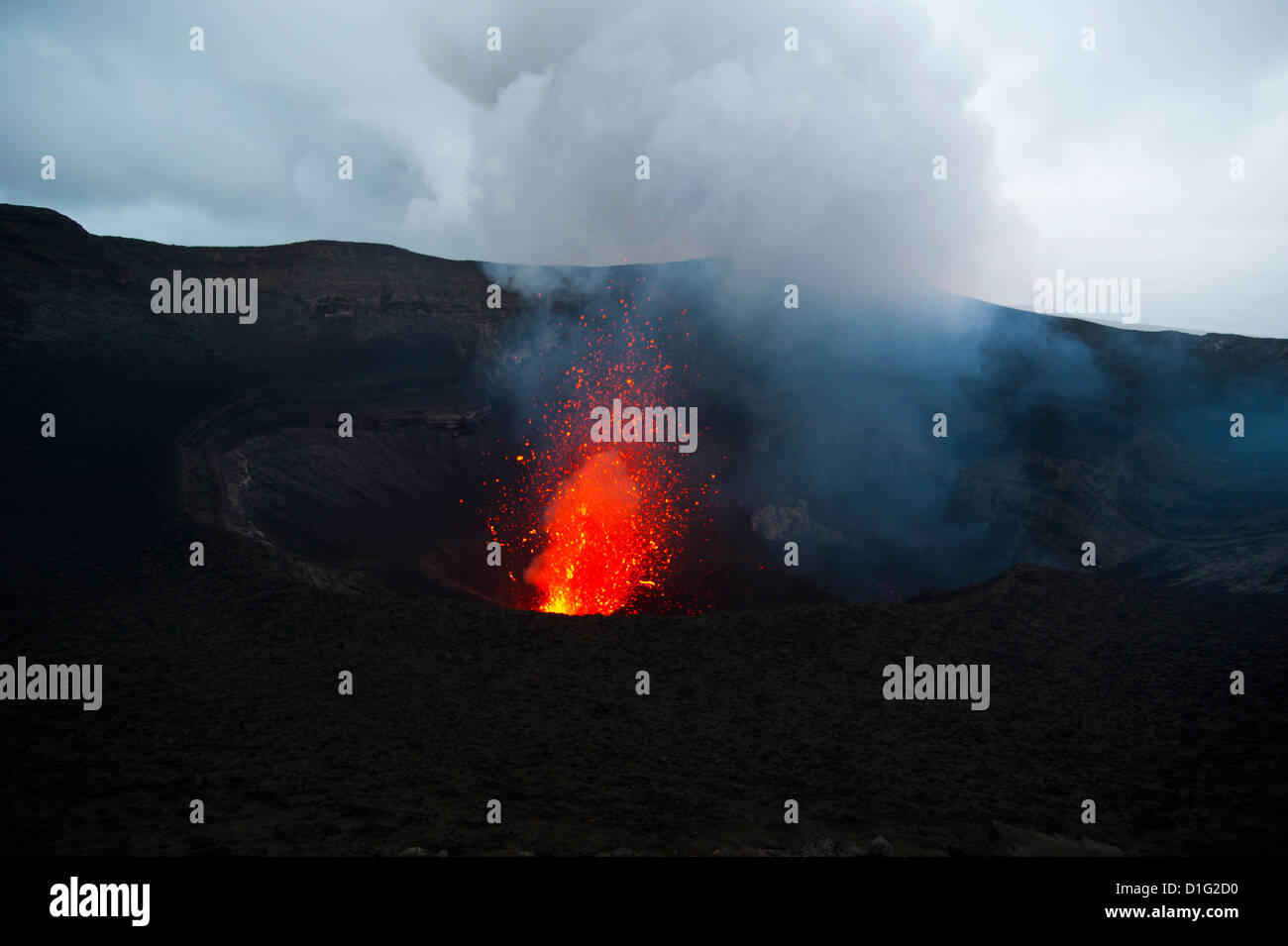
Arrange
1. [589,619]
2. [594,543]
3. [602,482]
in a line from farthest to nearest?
[602,482] → [594,543] → [589,619]

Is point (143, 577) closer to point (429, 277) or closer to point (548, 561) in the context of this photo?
point (548, 561)

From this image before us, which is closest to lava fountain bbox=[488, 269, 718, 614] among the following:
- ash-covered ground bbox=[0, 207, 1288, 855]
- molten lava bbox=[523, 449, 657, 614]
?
molten lava bbox=[523, 449, 657, 614]

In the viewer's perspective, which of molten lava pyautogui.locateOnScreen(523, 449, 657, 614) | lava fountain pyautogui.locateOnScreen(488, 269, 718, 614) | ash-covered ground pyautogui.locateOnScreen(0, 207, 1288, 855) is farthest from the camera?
lava fountain pyautogui.locateOnScreen(488, 269, 718, 614)

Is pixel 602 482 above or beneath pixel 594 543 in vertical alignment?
above

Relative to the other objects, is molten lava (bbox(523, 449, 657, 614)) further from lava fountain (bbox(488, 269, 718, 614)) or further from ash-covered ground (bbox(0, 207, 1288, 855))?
ash-covered ground (bbox(0, 207, 1288, 855))

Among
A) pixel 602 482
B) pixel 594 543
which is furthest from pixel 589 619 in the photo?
pixel 602 482

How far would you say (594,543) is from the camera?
26.0 m

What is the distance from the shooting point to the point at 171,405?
22422 millimetres

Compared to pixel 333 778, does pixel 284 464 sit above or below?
above

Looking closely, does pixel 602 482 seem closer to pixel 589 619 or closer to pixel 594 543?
pixel 594 543

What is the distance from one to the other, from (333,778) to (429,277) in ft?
93.9

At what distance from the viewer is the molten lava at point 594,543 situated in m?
22.8

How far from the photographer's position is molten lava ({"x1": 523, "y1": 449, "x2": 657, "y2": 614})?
2280 cm
